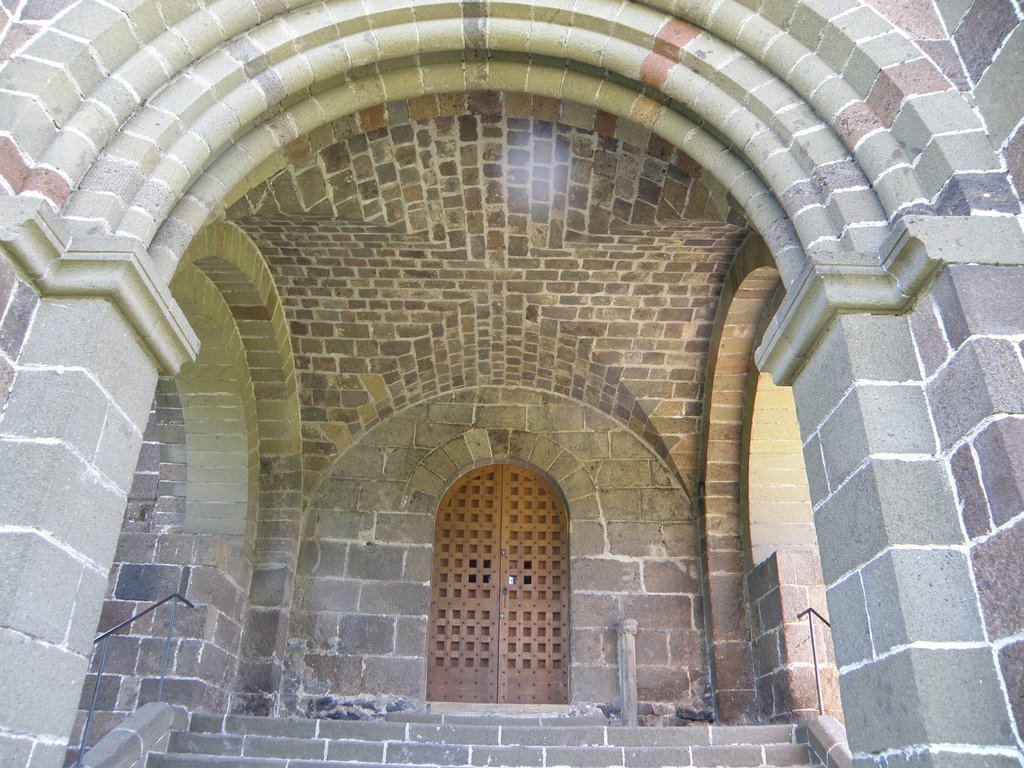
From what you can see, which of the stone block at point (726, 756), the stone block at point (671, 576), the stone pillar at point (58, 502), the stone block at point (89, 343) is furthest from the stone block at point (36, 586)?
the stone block at point (671, 576)

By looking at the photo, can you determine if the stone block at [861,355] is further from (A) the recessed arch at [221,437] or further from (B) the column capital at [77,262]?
(A) the recessed arch at [221,437]

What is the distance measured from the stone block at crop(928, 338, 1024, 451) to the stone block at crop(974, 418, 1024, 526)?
0.05 metres

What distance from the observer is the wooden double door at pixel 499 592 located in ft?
21.2

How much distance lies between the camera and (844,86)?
3.11 m

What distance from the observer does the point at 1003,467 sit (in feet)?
7.39

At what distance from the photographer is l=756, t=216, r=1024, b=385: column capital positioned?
2574 mm

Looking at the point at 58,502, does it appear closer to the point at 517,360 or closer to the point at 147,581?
the point at 147,581

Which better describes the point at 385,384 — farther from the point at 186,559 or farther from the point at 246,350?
the point at 186,559

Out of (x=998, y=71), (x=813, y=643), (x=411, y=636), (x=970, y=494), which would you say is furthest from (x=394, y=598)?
(x=998, y=71)

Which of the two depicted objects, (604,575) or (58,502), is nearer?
(58,502)

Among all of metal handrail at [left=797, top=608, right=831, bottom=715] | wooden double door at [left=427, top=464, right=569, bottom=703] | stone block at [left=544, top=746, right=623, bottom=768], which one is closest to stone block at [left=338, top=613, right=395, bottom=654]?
wooden double door at [left=427, top=464, right=569, bottom=703]

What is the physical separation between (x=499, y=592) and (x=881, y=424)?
4647mm

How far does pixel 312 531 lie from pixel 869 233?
4.99m

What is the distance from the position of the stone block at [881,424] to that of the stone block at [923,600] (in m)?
0.33
